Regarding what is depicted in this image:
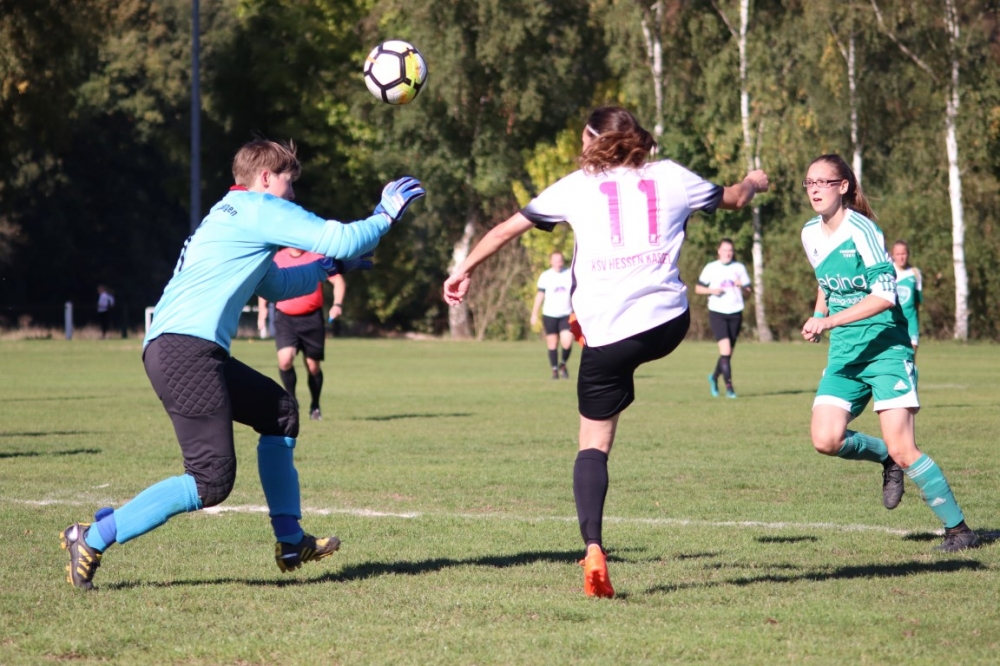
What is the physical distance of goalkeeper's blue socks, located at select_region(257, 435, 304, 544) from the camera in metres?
6.12

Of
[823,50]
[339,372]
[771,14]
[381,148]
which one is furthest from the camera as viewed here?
[381,148]

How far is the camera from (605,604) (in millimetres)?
5473

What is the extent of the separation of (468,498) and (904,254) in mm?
9502

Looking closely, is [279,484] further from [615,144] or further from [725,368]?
[725,368]

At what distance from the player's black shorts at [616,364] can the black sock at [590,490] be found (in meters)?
0.18

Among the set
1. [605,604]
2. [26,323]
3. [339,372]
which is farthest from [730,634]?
[26,323]

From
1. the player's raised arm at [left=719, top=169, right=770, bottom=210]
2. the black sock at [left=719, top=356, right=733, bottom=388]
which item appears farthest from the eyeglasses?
the black sock at [left=719, top=356, right=733, bottom=388]

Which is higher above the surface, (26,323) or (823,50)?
(823,50)

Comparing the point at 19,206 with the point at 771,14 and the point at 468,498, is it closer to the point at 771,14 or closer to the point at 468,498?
the point at 771,14

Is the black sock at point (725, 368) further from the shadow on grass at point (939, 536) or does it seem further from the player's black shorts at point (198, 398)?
the player's black shorts at point (198, 398)

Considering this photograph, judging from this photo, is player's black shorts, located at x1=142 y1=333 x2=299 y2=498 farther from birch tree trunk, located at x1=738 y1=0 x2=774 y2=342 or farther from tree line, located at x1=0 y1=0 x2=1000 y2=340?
birch tree trunk, located at x1=738 y1=0 x2=774 y2=342

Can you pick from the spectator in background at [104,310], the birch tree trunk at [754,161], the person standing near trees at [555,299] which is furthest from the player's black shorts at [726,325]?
the spectator in background at [104,310]

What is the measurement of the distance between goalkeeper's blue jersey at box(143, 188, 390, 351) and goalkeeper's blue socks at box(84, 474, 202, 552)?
642 mm

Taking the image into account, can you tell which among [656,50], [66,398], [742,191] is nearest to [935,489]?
[742,191]
